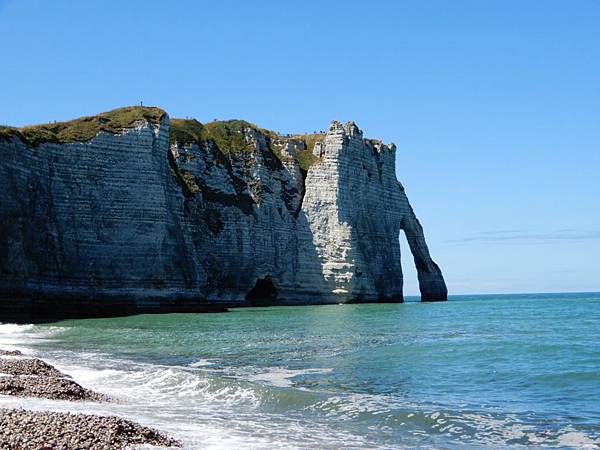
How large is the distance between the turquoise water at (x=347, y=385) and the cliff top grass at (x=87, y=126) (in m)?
23.7

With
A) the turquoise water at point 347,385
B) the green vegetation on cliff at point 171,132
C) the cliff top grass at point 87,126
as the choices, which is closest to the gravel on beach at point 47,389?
the turquoise water at point 347,385

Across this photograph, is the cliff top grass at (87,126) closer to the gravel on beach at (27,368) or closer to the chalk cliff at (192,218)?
the chalk cliff at (192,218)

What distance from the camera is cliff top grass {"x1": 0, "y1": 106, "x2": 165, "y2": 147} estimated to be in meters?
54.4

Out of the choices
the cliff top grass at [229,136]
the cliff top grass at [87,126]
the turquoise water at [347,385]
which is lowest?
the turquoise water at [347,385]

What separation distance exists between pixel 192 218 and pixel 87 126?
549 inches

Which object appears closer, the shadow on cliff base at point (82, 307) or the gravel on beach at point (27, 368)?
the gravel on beach at point (27, 368)

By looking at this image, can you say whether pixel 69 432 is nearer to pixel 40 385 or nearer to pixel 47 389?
pixel 47 389

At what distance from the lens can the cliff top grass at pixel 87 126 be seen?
2141 inches

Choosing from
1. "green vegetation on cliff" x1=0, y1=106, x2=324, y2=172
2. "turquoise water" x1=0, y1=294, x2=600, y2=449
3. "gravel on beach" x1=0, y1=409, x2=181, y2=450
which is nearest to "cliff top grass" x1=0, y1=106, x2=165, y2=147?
"green vegetation on cliff" x1=0, y1=106, x2=324, y2=172

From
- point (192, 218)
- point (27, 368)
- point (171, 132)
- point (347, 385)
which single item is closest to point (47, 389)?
point (27, 368)

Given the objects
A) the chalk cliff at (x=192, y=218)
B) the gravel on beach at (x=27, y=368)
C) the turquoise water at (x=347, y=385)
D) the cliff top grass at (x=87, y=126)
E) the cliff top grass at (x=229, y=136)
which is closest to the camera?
the turquoise water at (x=347, y=385)

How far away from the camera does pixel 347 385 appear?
706 inches

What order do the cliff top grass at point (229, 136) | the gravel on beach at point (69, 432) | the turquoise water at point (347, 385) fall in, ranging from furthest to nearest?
the cliff top grass at point (229, 136) → the turquoise water at point (347, 385) → the gravel on beach at point (69, 432)

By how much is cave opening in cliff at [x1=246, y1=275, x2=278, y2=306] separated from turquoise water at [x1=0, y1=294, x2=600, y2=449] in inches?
1565
